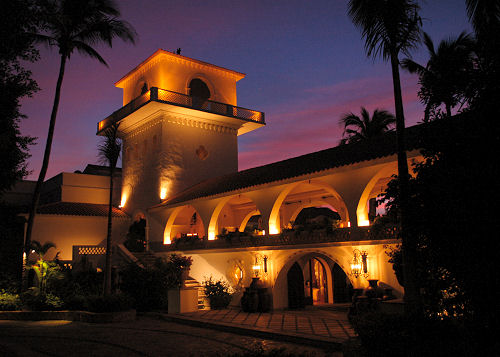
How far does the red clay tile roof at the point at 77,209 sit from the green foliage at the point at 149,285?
839 centimetres

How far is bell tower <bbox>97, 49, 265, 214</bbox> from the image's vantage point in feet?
84.1

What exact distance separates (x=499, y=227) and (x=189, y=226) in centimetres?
2410

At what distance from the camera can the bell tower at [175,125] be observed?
84.1 feet

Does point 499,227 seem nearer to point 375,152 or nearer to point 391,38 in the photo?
point 391,38

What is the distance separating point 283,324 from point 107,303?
6489mm

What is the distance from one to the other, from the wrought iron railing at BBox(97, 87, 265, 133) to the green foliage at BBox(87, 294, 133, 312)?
1206 centimetres

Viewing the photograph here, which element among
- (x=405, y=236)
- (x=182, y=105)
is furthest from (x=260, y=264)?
(x=182, y=105)

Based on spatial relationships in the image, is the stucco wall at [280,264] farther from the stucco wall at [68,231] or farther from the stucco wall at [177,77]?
the stucco wall at [177,77]

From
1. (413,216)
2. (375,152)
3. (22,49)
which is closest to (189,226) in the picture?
(375,152)

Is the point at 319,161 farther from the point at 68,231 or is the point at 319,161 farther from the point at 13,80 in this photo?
the point at 68,231

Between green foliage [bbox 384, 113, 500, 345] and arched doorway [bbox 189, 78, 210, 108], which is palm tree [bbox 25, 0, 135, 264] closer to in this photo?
arched doorway [bbox 189, 78, 210, 108]

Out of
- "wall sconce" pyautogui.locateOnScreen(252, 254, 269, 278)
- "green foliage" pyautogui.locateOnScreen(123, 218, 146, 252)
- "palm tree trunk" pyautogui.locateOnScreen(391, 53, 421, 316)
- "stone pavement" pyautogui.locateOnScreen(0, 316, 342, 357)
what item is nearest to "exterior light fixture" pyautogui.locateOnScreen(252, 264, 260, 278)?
"wall sconce" pyautogui.locateOnScreen(252, 254, 269, 278)

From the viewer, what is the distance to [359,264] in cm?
1385

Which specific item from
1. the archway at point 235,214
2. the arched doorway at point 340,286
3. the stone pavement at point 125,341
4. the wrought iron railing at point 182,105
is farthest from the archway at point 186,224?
the stone pavement at point 125,341
